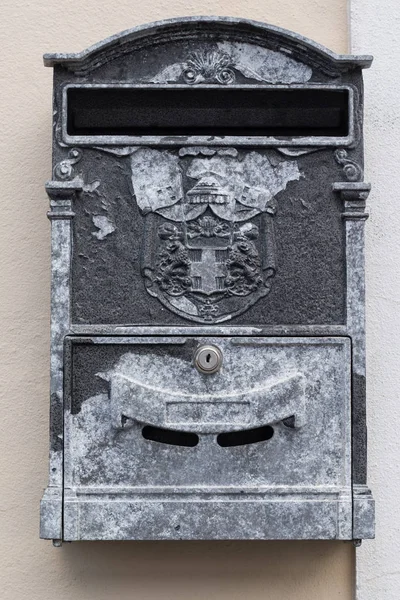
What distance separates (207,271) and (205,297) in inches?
2.7

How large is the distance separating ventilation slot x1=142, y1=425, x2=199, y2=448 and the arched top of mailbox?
96 centimetres

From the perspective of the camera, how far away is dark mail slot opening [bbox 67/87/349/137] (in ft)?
8.58

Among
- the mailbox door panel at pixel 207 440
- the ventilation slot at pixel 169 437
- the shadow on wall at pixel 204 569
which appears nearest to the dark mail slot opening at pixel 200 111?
the mailbox door panel at pixel 207 440

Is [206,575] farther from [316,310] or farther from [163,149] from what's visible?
[163,149]

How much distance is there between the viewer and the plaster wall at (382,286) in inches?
111

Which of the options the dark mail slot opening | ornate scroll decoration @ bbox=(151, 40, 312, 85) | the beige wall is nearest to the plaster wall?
the beige wall

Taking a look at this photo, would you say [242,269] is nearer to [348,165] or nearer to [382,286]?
[348,165]

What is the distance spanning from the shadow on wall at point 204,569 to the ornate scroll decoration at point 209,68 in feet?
4.23

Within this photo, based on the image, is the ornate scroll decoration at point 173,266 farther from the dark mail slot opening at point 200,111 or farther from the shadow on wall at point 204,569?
the shadow on wall at point 204,569

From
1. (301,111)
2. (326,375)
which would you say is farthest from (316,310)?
(301,111)

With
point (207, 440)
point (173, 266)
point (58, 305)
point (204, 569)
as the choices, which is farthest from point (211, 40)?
point (204, 569)

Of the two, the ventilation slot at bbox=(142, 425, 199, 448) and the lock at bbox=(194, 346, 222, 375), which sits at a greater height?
the lock at bbox=(194, 346, 222, 375)

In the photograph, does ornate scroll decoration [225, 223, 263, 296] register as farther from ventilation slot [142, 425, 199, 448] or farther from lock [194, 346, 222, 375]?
ventilation slot [142, 425, 199, 448]

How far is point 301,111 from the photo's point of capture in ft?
8.69
